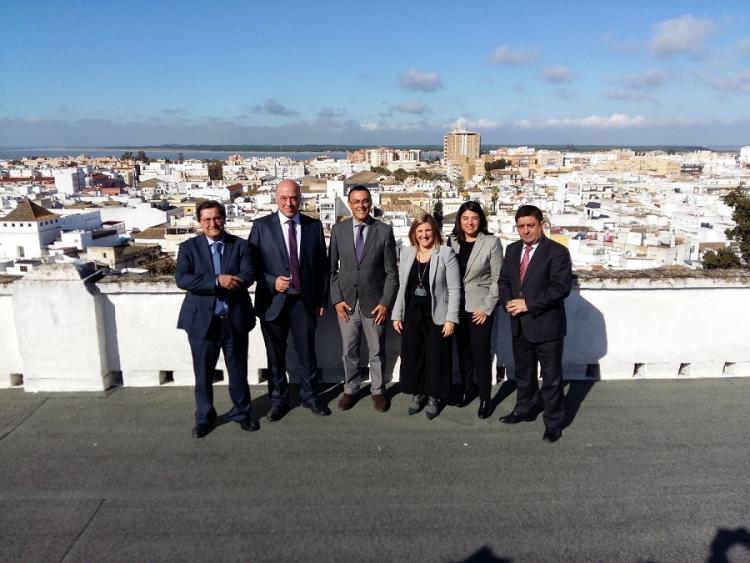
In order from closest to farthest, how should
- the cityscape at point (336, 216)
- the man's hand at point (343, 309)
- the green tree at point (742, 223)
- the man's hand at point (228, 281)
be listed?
1. the man's hand at point (228, 281)
2. the man's hand at point (343, 309)
3. the green tree at point (742, 223)
4. the cityscape at point (336, 216)

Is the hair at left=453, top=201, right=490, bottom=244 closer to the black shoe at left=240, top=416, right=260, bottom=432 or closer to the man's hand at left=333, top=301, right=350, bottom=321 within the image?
the man's hand at left=333, top=301, right=350, bottom=321

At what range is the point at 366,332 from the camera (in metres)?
3.25

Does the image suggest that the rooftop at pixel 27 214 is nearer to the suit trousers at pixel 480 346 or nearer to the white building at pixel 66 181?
the suit trousers at pixel 480 346

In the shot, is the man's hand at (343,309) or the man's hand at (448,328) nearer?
the man's hand at (448,328)

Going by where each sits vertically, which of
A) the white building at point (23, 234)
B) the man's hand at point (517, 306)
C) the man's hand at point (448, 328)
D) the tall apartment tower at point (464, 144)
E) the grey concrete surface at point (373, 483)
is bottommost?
the white building at point (23, 234)

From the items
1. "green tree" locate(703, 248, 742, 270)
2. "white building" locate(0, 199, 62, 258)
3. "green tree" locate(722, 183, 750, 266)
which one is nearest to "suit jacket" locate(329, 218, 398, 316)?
"green tree" locate(703, 248, 742, 270)

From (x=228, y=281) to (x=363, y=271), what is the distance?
2.39 feet

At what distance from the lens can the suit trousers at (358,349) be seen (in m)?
3.21

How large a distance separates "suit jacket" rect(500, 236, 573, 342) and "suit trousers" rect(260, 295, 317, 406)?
108 cm

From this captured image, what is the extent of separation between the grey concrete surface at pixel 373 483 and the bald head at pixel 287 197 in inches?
45.0

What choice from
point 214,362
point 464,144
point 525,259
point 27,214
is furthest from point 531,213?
point 464,144

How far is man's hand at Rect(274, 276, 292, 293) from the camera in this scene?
3.01 meters

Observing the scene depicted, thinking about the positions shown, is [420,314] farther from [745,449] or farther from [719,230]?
[719,230]

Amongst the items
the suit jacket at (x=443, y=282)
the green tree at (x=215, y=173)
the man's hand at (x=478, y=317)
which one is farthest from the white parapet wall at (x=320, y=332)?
the green tree at (x=215, y=173)
